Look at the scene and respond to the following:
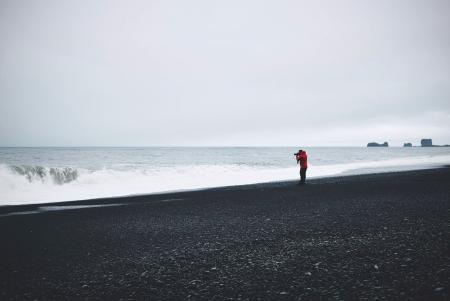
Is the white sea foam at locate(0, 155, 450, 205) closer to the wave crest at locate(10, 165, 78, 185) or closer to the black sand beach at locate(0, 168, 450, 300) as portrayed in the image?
the wave crest at locate(10, 165, 78, 185)

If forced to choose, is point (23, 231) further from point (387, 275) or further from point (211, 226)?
point (387, 275)

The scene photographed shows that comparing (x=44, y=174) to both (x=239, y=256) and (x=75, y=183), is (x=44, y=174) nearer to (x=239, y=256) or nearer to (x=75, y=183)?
(x=75, y=183)

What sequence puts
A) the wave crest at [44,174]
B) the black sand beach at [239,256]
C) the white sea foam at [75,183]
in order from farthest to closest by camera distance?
the wave crest at [44,174] < the white sea foam at [75,183] < the black sand beach at [239,256]

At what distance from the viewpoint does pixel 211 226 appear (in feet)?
26.2

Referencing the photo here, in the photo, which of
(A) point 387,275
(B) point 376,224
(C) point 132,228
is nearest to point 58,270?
(C) point 132,228

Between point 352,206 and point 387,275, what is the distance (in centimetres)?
641

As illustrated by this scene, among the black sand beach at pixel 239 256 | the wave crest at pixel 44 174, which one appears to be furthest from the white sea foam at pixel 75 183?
the black sand beach at pixel 239 256

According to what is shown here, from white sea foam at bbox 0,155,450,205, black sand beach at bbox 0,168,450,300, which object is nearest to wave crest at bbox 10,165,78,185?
white sea foam at bbox 0,155,450,205

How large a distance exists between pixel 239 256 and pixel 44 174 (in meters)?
25.0

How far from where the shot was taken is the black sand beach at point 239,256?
3873 millimetres

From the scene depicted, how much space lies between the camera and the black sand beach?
387cm

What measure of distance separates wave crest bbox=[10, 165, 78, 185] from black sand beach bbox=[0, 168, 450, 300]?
1661 centimetres

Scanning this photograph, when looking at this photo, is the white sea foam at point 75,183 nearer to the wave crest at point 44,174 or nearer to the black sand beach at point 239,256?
the wave crest at point 44,174

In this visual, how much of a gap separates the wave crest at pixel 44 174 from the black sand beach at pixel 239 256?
1661cm
